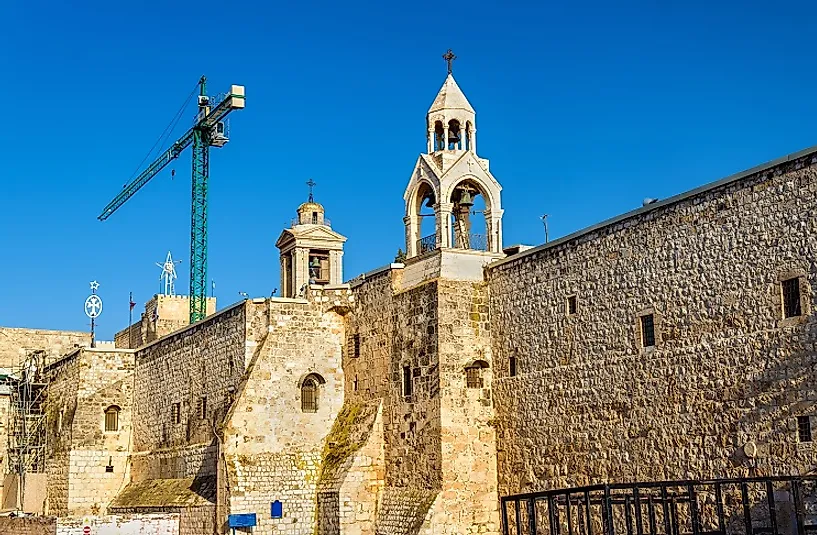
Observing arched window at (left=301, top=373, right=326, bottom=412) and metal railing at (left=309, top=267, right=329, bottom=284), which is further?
metal railing at (left=309, top=267, right=329, bottom=284)

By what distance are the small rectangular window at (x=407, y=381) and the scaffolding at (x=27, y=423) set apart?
1915 centimetres

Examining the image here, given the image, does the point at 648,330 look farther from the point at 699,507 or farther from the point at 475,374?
the point at 475,374

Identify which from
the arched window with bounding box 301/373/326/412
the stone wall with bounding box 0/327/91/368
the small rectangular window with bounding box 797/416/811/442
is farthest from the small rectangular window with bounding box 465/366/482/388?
the stone wall with bounding box 0/327/91/368

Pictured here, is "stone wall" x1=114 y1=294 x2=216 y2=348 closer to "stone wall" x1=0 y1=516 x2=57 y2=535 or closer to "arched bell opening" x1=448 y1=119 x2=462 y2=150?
"stone wall" x1=0 y1=516 x2=57 y2=535

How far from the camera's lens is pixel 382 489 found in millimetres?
29203

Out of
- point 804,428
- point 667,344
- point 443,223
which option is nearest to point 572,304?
point 667,344

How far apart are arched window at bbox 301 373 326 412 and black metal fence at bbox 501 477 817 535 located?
839 centimetres

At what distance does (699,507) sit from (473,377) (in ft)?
23.8

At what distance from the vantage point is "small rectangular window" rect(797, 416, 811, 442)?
20.1m

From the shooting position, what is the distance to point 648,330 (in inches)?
936

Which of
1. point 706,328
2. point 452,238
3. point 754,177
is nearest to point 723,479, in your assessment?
point 706,328

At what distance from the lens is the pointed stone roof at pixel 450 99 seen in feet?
98.1

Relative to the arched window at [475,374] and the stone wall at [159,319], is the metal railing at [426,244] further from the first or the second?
the stone wall at [159,319]

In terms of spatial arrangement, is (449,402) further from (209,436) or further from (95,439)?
(95,439)
